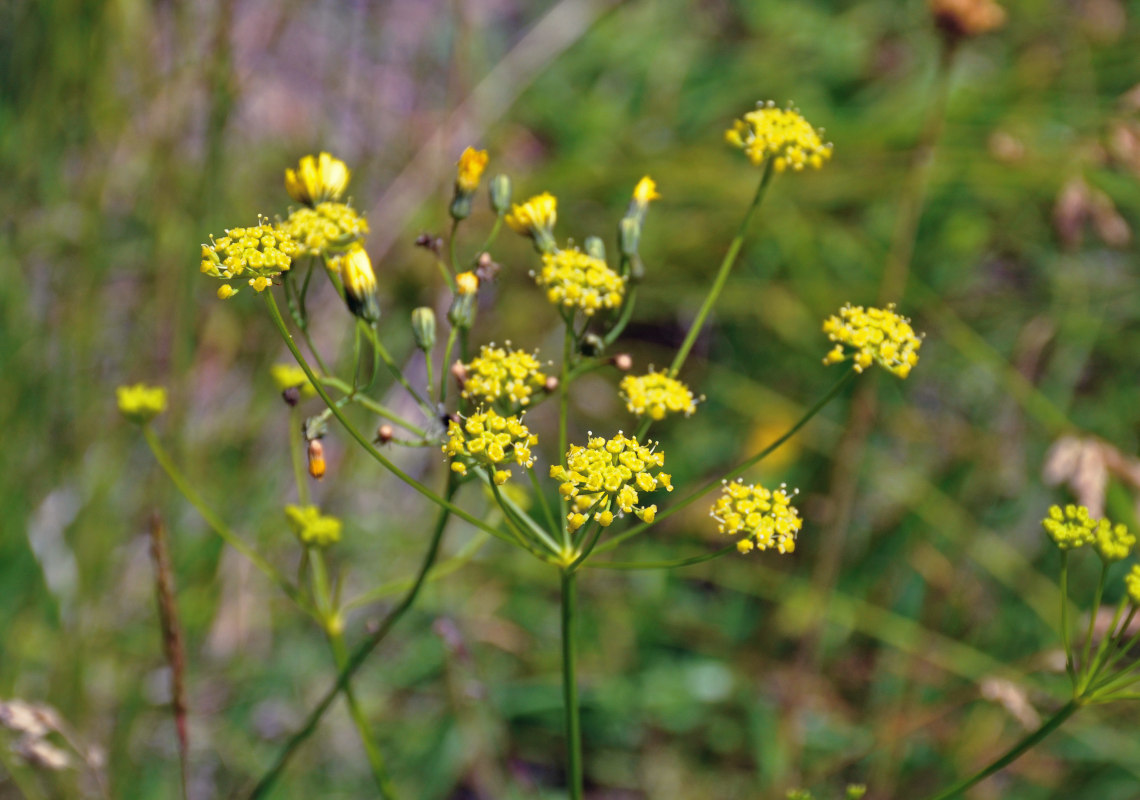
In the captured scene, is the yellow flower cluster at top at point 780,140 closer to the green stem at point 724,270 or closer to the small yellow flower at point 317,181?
the green stem at point 724,270

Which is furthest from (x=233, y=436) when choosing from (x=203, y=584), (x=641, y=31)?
(x=641, y=31)

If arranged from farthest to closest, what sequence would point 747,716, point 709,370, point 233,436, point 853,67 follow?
point 853,67 → point 709,370 → point 233,436 → point 747,716

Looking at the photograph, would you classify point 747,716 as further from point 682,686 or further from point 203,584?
point 203,584

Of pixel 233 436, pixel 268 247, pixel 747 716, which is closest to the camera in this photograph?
pixel 268 247

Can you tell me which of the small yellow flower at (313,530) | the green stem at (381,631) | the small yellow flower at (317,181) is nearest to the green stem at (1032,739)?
the green stem at (381,631)

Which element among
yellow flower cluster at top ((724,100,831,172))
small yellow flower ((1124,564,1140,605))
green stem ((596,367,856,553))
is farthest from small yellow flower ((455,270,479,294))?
small yellow flower ((1124,564,1140,605))

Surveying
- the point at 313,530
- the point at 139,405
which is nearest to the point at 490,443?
A: the point at 313,530

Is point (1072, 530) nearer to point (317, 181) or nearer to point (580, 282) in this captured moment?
point (580, 282)
